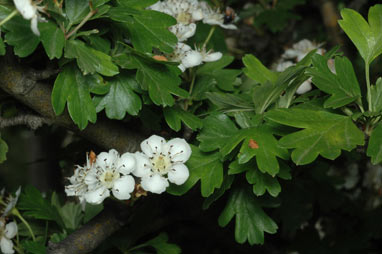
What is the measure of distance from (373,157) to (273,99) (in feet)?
0.66

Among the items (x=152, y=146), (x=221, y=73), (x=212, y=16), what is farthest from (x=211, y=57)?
(x=152, y=146)

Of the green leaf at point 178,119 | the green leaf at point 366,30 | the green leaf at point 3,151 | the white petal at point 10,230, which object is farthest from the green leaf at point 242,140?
the white petal at point 10,230

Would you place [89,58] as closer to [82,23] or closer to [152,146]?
[82,23]

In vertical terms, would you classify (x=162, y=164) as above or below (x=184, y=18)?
below

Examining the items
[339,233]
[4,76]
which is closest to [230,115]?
[4,76]

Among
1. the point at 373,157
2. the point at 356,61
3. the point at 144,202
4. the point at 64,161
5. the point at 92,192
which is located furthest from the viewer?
the point at 356,61

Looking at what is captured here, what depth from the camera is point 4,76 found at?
845 mm

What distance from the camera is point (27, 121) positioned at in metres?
0.94

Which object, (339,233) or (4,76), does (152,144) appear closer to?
(4,76)

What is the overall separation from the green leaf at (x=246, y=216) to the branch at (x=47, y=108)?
8.1 inches

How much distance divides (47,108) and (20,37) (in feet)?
0.57

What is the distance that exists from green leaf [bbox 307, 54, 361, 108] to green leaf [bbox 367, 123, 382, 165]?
0.06 m

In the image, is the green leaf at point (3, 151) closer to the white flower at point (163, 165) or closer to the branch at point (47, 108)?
the branch at point (47, 108)

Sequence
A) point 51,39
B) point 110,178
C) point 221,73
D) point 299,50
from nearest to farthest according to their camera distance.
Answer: point 51,39 → point 110,178 → point 221,73 → point 299,50
